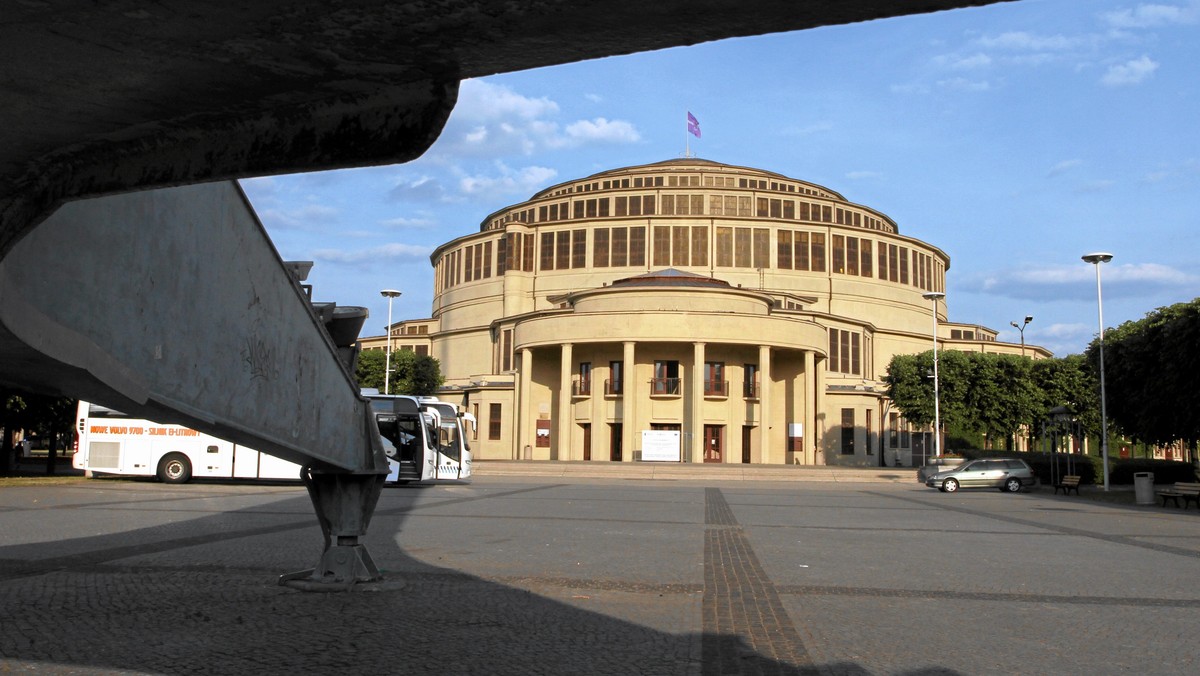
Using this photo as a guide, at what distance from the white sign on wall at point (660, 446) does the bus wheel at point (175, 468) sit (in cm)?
2550

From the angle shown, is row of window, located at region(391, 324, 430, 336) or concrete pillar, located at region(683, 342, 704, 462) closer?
concrete pillar, located at region(683, 342, 704, 462)

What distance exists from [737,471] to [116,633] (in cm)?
3719

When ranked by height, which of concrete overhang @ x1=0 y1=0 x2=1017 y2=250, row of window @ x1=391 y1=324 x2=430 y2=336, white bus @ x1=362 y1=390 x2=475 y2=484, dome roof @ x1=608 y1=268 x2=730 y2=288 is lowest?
white bus @ x1=362 y1=390 x2=475 y2=484

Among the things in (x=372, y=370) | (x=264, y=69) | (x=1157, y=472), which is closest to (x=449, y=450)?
(x=264, y=69)

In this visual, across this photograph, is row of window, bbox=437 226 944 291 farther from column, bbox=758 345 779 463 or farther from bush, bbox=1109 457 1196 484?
bush, bbox=1109 457 1196 484

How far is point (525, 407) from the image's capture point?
5597cm

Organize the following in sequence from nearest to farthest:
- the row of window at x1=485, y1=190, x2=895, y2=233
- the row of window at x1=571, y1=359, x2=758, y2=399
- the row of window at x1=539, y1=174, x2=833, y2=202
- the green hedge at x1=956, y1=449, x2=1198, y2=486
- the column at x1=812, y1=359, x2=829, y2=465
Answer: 1. the green hedge at x1=956, y1=449, x2=1198, y2=486
2. the row of window at x1=571, y1=359, x2=758, y2=399
3. the column at x1=812, y1=359, x2=829, y2=465
4. the row of window at x1=485, y1=190, x2=895, y2=233
5. the row of window at x1=539, y1=174, x2=833, y2=202

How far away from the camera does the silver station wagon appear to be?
36.5 m

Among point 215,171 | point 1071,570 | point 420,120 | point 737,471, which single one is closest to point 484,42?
point 420,120

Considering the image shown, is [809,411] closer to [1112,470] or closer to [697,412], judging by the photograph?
[697,412]

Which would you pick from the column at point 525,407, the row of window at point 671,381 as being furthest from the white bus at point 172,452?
the column at point 525,407

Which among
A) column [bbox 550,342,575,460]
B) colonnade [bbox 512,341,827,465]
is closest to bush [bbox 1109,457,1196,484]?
colonnade [bbox 512,341,827,465]

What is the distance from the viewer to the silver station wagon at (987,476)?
36531 mm

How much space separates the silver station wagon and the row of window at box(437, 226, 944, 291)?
3131cm
